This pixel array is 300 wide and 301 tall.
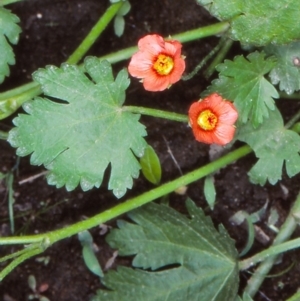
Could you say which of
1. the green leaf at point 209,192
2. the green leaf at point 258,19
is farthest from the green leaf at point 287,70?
the green leaf at point 209,192

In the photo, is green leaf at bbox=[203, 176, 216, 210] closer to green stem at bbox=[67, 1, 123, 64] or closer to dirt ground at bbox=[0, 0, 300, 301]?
dirt ground at bbox=[0, 0, 300, 301]

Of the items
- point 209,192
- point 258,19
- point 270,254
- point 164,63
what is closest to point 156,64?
point 164,63

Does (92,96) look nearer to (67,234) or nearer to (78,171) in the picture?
(78,171)

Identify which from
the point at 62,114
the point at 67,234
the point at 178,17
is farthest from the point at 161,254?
the point at 178,17

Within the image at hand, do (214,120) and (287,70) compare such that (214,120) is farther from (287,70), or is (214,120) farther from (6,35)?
(6,35)

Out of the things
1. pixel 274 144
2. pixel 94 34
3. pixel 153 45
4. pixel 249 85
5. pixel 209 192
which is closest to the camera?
pixel 153 45

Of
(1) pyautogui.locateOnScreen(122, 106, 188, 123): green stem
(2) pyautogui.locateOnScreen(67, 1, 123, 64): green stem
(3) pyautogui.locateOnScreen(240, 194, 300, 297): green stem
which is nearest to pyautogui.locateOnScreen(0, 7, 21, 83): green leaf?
(2) pyautogui.locateOnScreen(67, 1, 123, 64): green stem

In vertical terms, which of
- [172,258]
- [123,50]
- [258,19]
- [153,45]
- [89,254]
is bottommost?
[89,254]
